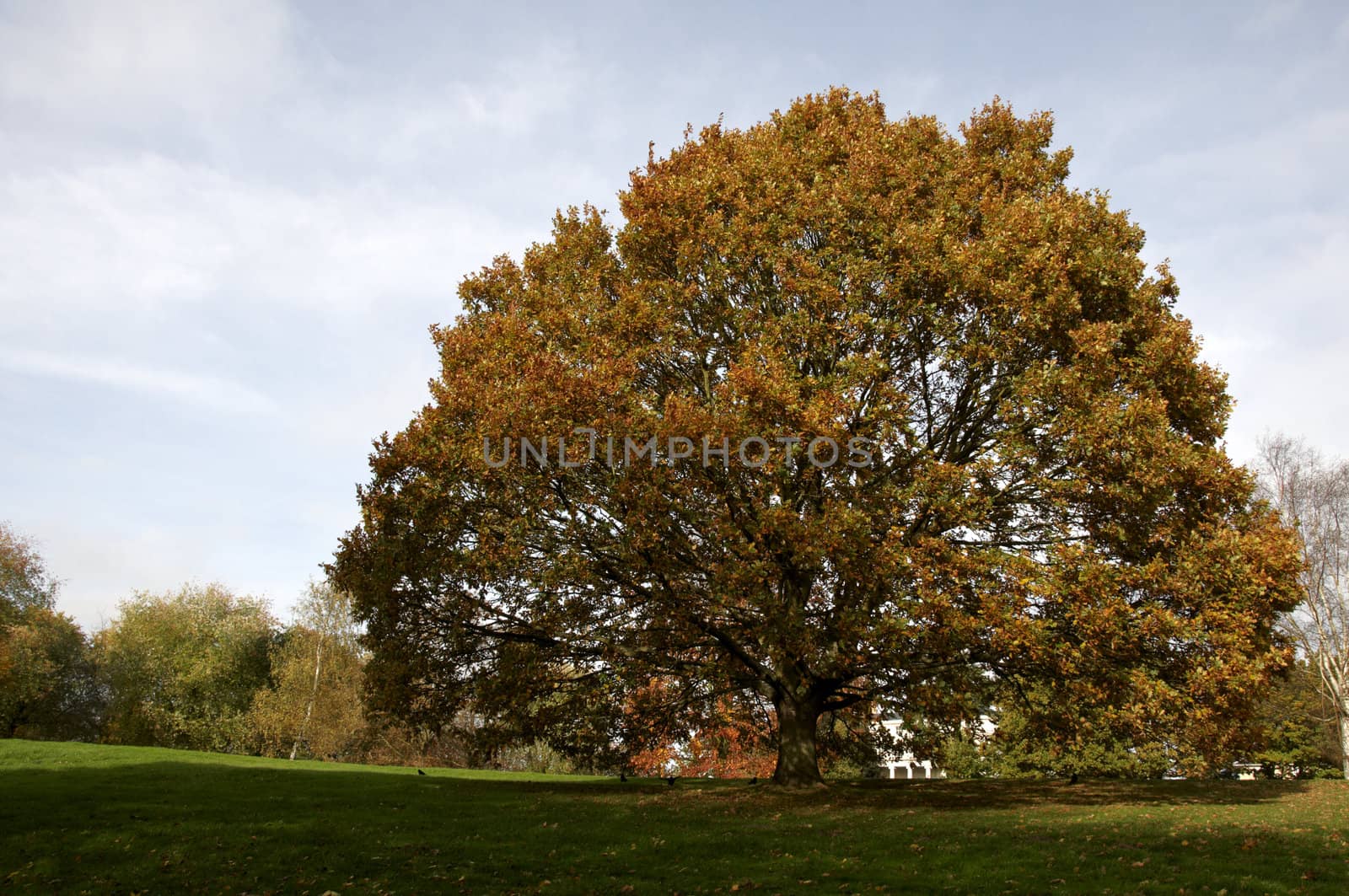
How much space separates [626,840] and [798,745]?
8.37m

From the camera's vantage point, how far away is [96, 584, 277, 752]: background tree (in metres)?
51.2

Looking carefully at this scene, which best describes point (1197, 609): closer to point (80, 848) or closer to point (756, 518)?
point (756, 518)

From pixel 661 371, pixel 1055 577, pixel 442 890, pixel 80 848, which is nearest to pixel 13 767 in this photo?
pixel 80 848

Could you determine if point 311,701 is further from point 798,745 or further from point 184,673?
point 798,745

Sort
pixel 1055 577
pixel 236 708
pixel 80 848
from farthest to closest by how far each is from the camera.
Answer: pixel 236 708 < pixel 1055 577 < pixel 80 848

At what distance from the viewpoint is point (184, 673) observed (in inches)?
2051

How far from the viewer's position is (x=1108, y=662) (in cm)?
1577

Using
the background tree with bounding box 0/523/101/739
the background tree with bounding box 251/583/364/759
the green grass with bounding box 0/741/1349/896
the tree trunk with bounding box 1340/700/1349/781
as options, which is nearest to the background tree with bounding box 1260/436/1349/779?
the tree trunk with bounding box 1340/700/1349/781

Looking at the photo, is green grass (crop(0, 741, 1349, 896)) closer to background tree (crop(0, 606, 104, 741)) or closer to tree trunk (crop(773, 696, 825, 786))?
tree trunk (crop(773, 696, 825, 786))

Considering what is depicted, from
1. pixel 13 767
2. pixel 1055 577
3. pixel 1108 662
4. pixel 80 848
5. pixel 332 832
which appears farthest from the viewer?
pixel 13 767

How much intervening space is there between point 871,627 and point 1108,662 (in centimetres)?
490

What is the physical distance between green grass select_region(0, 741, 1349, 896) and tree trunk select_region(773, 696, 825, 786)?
1020 millimetres

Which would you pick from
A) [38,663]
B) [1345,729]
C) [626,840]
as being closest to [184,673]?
[38,663]

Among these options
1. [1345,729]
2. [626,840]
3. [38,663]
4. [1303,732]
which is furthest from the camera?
[38,663]
